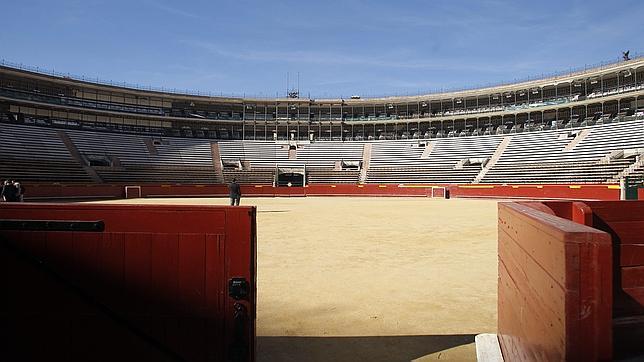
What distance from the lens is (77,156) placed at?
45.5m

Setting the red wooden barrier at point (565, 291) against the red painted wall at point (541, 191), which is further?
the red painted wall at point (541, 191)

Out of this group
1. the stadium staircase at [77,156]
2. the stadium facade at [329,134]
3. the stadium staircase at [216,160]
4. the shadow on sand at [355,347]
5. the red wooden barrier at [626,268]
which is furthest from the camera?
the stadium staircase at [216,160]

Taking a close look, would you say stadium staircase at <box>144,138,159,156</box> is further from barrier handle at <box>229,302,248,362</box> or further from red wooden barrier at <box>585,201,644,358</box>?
red wooden barrier at <box>585,201,644,358</box>

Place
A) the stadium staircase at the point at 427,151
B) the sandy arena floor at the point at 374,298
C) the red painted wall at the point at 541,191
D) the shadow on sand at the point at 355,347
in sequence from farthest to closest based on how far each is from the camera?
the stadium staircase at the point at 427,151 < the red painted wall at the point at 541,191 < the sandy arena floor at the point at 374,298 < the shadow on sand at the point at 355,347

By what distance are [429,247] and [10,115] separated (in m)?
52.6

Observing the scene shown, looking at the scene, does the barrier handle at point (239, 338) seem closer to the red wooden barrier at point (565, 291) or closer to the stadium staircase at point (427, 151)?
the red wooden barrier at point (565, 291)

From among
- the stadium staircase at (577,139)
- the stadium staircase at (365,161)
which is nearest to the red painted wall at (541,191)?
the stadium staircase at (577,139)

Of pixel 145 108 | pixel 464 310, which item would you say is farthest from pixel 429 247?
pixel 145 108

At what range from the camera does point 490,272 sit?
7.93m

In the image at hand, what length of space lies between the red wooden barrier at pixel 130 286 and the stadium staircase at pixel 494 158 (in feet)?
154

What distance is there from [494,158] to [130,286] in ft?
168

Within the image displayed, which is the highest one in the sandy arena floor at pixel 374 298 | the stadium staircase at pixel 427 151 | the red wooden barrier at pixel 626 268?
the stadium staircase at pixel 427 151

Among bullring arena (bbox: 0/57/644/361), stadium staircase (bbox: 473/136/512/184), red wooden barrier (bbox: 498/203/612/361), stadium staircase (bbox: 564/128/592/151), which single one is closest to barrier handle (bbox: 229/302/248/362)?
bullring arena (bbox: 0/57/644/361)

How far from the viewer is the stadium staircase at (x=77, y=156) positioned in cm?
4402
